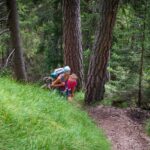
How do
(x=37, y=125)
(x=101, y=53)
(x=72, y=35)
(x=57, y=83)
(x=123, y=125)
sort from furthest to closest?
(x=72, y=35) → (x=101, y=53) → (x=57, y=83) → (x=123, y=125) → (x=37, y=125)

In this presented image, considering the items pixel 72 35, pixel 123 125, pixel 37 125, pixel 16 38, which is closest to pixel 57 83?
pixel 16 38

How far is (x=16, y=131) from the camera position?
488 cm

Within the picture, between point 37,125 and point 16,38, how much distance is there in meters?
5.78

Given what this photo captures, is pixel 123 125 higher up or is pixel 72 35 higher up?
pixel 72 35

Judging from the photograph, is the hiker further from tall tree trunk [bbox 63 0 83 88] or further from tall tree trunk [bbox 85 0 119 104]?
tall tree trunk [bbox 63 0 83 88]

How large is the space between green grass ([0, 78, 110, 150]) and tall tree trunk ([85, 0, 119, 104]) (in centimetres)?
341

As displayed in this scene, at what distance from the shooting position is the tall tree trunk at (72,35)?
12617mm

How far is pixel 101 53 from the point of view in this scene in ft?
35.7

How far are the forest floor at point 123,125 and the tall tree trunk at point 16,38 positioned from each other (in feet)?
7.46

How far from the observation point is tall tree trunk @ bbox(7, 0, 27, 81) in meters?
10.8

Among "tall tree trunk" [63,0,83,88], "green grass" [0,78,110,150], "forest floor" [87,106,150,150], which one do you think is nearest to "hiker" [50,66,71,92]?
"forest floor" [87,106,150,150]

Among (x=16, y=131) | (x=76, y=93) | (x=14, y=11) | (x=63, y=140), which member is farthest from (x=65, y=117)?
(x=76, y=93)

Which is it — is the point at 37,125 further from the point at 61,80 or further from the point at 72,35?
the point at 72,35

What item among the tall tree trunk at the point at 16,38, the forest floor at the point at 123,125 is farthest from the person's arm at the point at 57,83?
the tall tree trunk at the point at 16,38
